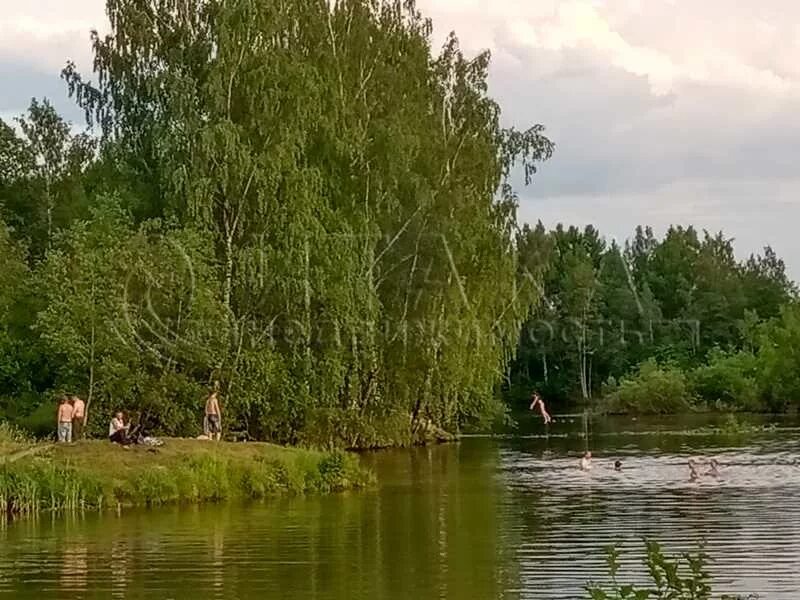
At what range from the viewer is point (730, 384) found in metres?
94.6

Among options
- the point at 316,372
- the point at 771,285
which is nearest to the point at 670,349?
the point at 771,285

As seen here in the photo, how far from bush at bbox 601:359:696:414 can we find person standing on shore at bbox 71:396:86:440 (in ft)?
196

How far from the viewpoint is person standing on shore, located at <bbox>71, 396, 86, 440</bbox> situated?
3734cm

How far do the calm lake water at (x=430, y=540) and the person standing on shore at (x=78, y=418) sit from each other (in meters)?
7.36

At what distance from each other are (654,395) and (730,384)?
4949 mm

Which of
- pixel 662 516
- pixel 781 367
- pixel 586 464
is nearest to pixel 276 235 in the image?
pixel 586 464

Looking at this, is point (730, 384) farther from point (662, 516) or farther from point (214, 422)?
point (662, 516)

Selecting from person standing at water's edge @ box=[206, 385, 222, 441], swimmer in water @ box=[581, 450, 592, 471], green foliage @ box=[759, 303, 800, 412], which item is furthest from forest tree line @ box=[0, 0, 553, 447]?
green foliage @ box=[759, 303, 800, 412]

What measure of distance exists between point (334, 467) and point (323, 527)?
318 inches

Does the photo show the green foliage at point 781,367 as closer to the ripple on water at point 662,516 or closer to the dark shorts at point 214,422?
the ripple on water at point 662,516

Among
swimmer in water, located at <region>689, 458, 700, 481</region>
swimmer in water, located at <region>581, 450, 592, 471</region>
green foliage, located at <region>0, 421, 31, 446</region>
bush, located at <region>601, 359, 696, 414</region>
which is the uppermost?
bush, located at <region>601, 359, 696, 414</region>

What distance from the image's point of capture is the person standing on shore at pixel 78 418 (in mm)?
37344

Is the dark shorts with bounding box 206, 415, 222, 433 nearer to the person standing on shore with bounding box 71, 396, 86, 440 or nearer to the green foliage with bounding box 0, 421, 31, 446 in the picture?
the person standing on shore with bounding box 71, 396, 86, 440

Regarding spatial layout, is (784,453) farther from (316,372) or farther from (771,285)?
(771,285)
